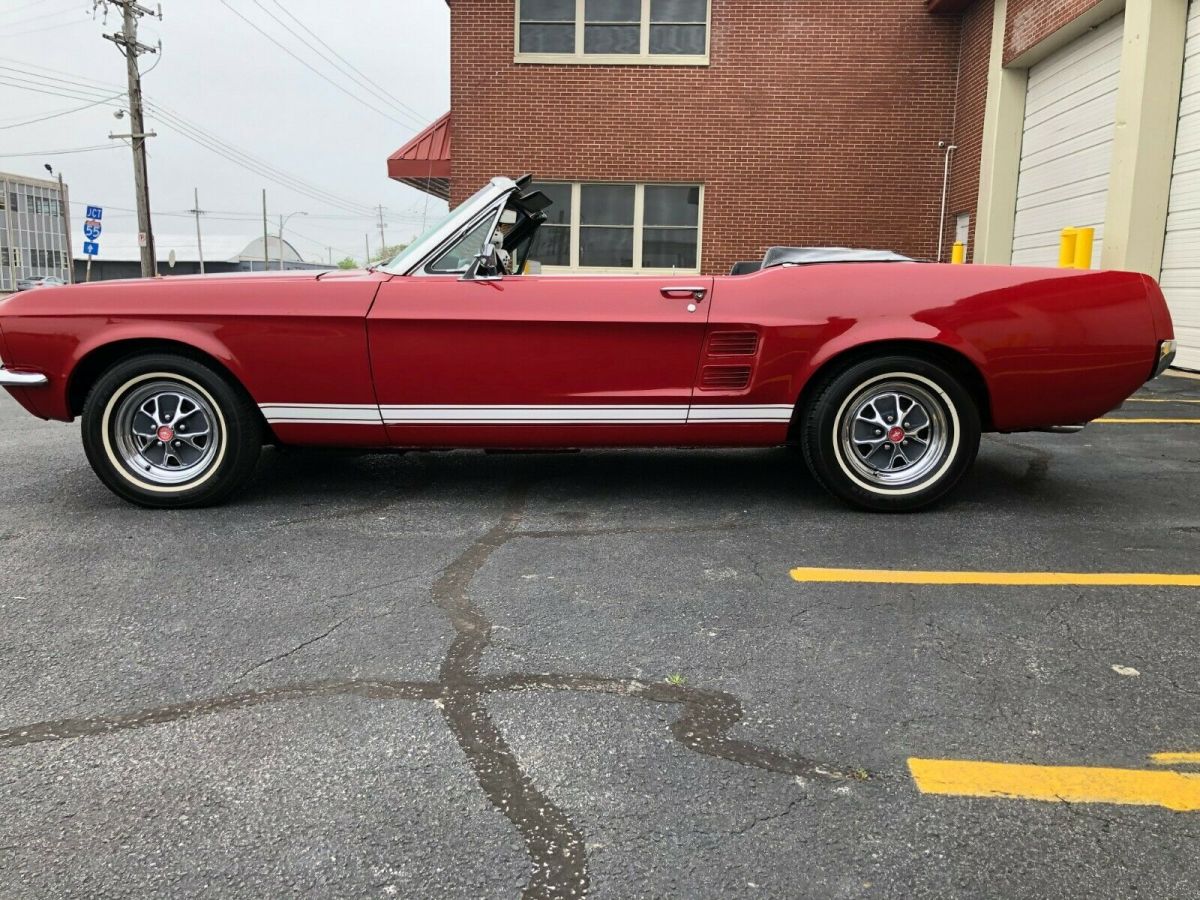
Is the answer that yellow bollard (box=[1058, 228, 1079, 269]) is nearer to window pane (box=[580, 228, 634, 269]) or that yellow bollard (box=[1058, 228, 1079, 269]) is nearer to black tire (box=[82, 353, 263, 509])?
black tire (box=[82, 353, 263, 509])

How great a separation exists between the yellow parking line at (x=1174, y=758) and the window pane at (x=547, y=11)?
1381 cm

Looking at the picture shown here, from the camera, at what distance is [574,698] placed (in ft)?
7.91

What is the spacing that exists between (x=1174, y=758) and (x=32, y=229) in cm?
11743

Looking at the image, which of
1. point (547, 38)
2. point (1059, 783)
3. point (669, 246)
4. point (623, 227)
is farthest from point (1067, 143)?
point (1059, 783)

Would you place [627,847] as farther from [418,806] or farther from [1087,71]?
[1087,71]

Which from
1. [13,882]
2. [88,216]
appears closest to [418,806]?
[13,882]

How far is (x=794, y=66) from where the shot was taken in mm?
13773

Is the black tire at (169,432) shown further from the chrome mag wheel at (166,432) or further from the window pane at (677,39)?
the window pane at (677,39)

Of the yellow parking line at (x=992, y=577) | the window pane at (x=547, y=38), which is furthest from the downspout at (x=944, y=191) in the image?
the yellow parking line at (x=992, y=577)

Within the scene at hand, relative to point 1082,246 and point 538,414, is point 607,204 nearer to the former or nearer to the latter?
point 1082,246

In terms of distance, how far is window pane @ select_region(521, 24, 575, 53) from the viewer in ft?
45.7

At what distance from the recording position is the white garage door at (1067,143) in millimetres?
9961

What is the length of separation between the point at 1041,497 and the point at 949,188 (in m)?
10.7

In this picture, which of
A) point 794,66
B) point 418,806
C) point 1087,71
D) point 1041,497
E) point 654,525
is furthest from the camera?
point 794,66
